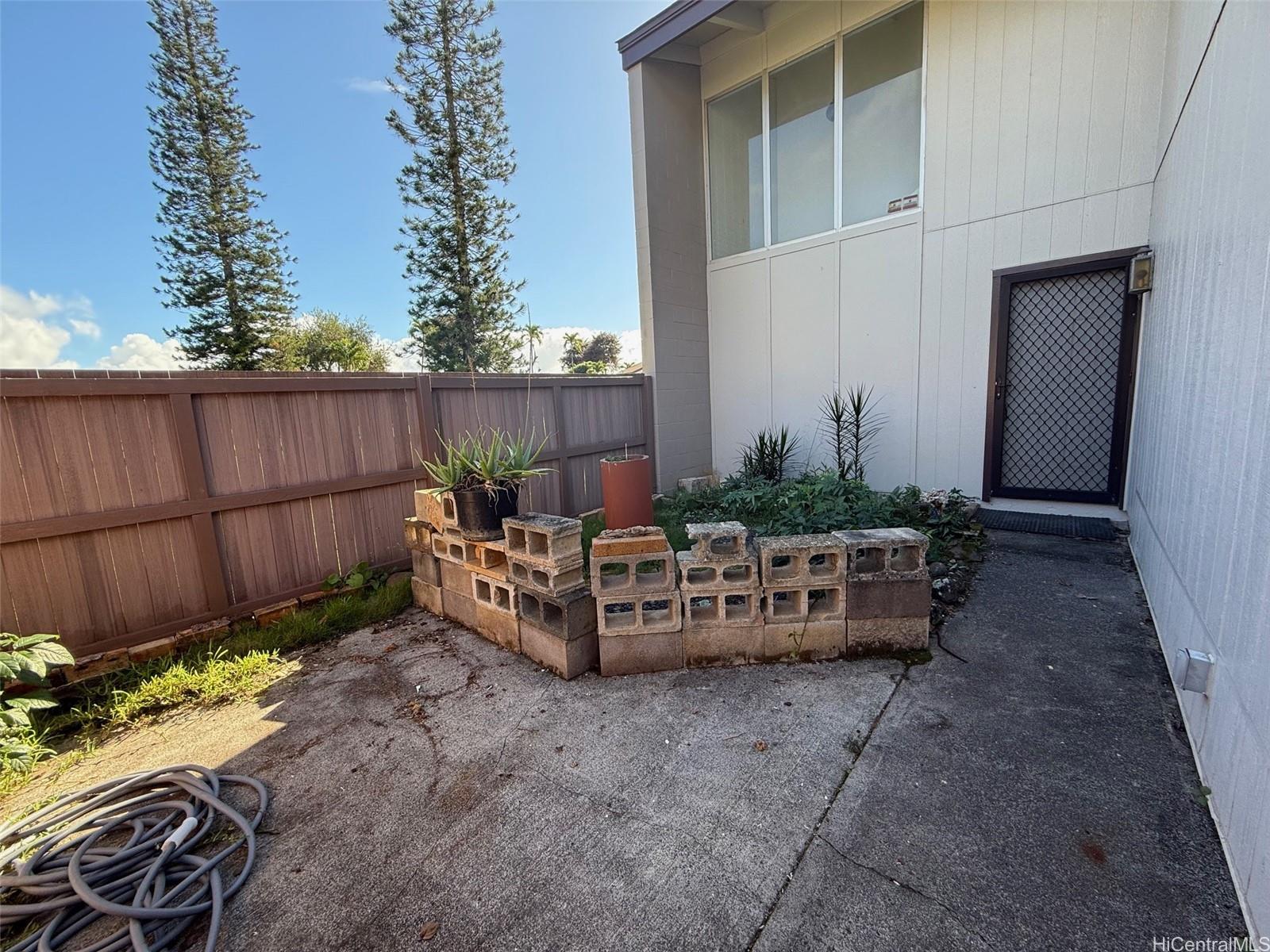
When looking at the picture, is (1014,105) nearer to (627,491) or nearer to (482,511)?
(627,491)

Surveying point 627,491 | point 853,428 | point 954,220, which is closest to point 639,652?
point 627,491

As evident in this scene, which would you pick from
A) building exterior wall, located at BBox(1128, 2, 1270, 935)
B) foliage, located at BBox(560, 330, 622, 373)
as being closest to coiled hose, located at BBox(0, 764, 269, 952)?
building exterior wall, located at BBox(1128, 2, 1270, 935)

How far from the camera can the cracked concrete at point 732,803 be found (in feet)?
3.98

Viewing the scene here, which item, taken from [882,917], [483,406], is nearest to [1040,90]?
[483,406]

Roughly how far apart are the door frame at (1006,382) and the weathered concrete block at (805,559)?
9.67 feet

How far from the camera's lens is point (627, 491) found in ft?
13.0

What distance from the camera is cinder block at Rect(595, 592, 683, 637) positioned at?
2.23 meters

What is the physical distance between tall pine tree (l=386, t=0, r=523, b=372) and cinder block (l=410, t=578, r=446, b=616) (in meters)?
9.97

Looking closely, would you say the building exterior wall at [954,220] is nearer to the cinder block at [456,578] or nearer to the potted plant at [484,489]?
the potted plant at [484,489]

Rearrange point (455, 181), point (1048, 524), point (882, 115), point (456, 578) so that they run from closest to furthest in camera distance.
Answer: point (456, 578) → point (1048, 524) → point (882, 115) → point (455, 181)

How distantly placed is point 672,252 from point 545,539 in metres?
4.31

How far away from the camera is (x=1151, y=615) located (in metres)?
2.52

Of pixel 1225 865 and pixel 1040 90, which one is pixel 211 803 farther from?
pixel 1040 90

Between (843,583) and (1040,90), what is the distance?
13.8 feet
